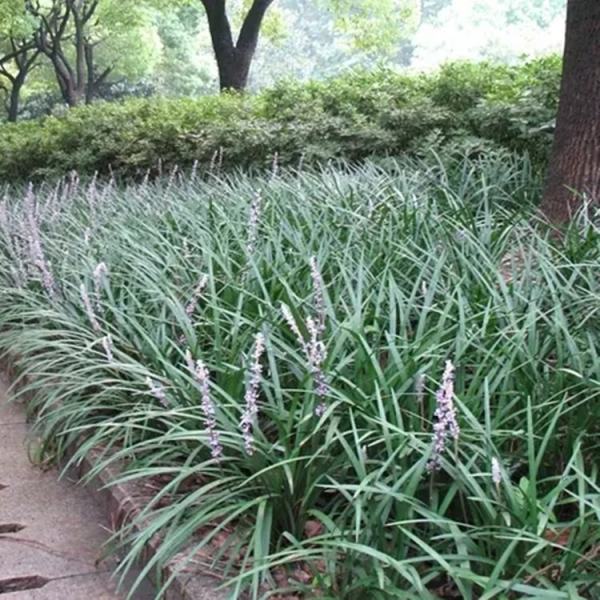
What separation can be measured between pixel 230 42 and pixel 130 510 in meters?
12.0

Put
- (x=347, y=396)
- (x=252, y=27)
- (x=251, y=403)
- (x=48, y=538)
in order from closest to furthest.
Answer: (x=251, y=403) < (x=347, y=396) < (x=48, y=538) < (x=252, y=27)

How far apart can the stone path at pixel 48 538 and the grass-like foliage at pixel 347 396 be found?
7.0 inches

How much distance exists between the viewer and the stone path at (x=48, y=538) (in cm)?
242

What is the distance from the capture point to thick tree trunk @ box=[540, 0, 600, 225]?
4.50 meters

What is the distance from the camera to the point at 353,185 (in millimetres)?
4801

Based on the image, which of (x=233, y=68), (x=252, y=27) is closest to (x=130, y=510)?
(x=233, y=68)

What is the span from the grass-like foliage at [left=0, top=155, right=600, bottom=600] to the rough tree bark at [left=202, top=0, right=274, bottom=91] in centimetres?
973

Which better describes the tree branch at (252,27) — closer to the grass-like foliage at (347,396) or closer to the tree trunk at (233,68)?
the tree trunk at (233,68)

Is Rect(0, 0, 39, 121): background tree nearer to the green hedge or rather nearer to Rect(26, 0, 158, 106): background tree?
Rect(26, 0, 158, 106): background tree

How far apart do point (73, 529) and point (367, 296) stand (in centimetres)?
126

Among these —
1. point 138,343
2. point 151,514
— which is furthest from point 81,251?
point 151,514

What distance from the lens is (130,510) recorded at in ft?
8.12

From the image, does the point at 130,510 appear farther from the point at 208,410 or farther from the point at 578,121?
the point at 578,121

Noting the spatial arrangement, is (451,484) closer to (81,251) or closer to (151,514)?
(151,514)
